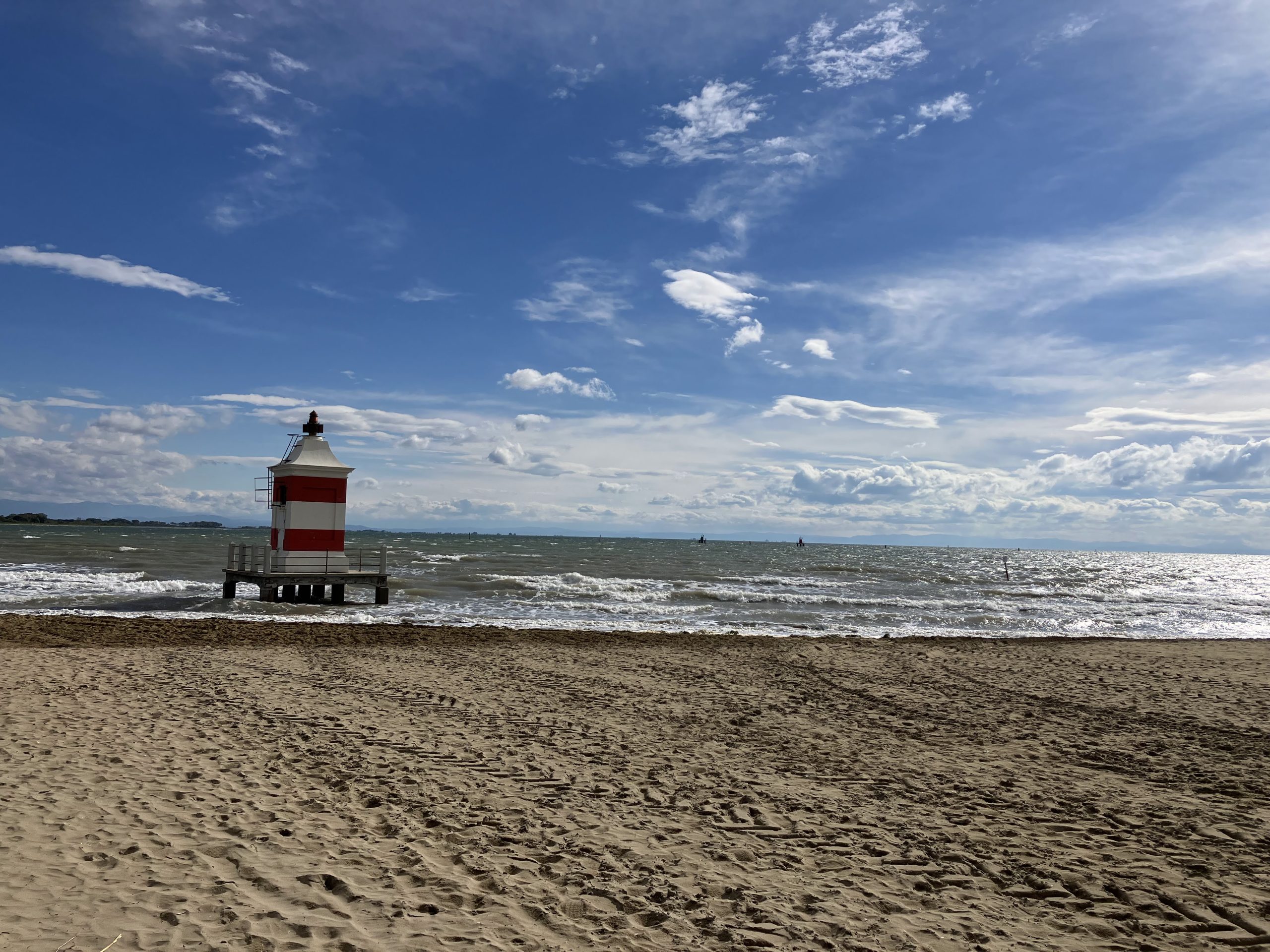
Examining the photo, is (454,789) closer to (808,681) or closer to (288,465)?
(808,681)

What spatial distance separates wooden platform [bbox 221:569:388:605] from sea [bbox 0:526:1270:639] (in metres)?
0.48

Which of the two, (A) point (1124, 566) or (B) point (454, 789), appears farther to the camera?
(A) point (1124, 566)

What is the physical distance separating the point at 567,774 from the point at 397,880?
2.38 meters

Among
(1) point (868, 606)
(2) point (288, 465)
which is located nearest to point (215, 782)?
(2) point (288, 465)

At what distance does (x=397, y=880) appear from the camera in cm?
463

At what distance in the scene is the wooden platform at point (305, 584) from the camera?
22.6m

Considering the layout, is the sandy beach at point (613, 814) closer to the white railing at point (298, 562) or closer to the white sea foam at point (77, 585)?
the white railing at point (298, 562)

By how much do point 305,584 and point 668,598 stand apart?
12.2 meters

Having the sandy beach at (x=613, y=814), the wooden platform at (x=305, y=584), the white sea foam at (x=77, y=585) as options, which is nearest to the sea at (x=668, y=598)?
the white sea foam at (x=77, y=585)

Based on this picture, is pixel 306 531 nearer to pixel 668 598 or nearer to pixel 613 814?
pixel 668 598

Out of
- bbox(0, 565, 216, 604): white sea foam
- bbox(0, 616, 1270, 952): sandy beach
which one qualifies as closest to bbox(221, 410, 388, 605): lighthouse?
bbox(0, 565, 216, 604): white sea foam

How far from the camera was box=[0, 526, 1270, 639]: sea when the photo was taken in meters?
21.6

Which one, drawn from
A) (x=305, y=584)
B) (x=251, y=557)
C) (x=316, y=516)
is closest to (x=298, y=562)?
(x=305, y=584)

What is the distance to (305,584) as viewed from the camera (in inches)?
910
